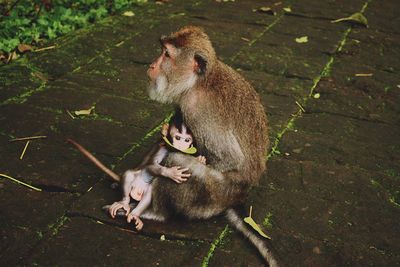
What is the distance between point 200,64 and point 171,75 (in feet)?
0.73

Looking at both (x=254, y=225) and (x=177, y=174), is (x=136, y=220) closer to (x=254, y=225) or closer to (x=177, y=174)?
(x=177, y=174)

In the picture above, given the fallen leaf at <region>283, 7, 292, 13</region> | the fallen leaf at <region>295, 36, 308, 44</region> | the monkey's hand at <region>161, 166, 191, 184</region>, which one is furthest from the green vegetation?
the monkey's hand at <region>161, 166, 191, 184</region>

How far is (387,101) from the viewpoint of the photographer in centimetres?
513

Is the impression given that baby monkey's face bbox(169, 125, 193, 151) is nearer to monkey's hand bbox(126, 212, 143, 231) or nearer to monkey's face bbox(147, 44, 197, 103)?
monkey's face bbox(147, 44, 197, 103)

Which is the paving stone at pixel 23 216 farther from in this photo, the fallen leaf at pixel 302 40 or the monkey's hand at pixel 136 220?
the fallen leaf at pixel 302 40

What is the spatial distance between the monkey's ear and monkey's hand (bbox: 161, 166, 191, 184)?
0.61 metres

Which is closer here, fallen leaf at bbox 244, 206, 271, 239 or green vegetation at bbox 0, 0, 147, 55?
fallen leaf at bbox 244, 206, 271, 239

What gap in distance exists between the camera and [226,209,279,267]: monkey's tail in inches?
110

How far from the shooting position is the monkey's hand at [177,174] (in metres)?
2.89

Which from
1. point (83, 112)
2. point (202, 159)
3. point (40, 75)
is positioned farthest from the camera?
point (40, 75)

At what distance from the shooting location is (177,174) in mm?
2889

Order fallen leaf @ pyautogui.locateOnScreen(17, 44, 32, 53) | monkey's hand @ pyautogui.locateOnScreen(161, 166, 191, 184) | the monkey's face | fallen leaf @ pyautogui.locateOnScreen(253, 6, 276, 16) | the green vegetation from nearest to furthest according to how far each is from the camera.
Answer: monkey's hand @ pyautogui.locateOnScreen(161, 166, 191, 184), the monkey's face, fallen leaf @ pyautogui.locateOnScreen(17, 44, 32, 53), the green vegetation, fallen leaf @ pyautogui.locateOnScreen(253, 6, 276, 16)

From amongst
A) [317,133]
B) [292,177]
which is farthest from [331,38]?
[292,177]

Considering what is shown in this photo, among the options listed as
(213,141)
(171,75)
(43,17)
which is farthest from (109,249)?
(43,17)
